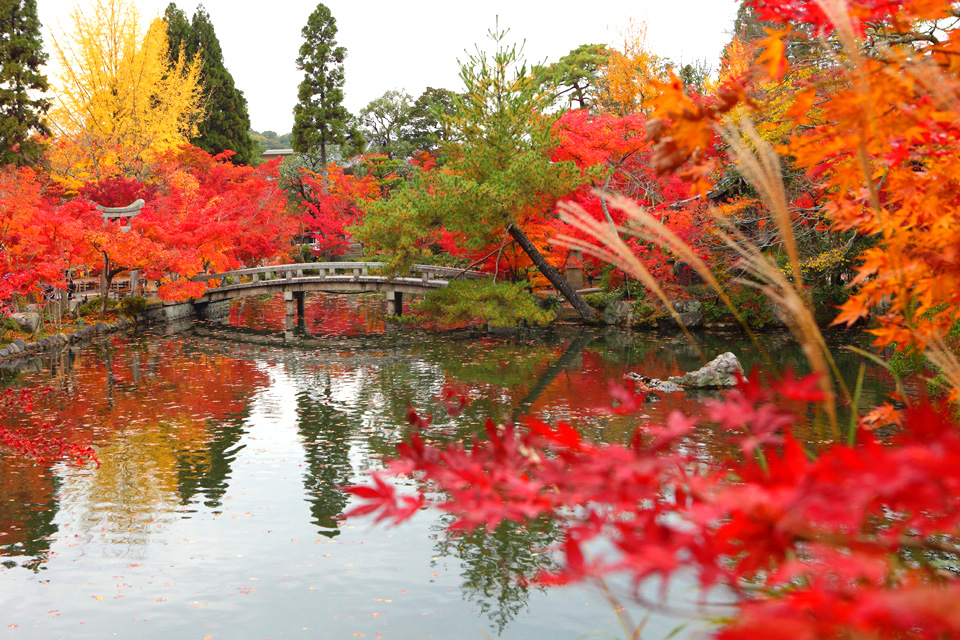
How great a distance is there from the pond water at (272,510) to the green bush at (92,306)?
4.08 m

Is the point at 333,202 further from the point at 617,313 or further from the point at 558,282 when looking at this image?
the point at 617,313

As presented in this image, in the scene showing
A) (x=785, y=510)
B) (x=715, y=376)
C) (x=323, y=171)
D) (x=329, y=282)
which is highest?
(x=323, y=171)

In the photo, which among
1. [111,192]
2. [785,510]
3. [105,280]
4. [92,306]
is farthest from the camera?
[111,192]

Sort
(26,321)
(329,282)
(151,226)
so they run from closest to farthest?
(26,321)
(151,226)
(329,282)

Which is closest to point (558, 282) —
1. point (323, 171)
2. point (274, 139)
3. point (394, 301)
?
point (394, 301)

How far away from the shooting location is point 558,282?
16578 millimetres

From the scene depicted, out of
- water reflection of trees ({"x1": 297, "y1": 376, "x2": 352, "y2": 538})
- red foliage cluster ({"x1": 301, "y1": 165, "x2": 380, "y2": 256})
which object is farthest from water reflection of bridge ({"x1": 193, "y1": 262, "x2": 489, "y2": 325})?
Answer: water reflection of trees ({"x1": 297, "y1": 376, "x2": 352, "y2": 538})

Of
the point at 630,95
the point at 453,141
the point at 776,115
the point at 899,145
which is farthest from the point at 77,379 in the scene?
the point at 630,95

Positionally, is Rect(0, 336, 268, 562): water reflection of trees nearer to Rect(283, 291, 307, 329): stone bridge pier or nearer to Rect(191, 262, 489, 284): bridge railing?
Rect(283, 291, 307, 329): stone bridge pier

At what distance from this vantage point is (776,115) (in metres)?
9.28

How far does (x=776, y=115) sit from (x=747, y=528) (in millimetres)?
9512

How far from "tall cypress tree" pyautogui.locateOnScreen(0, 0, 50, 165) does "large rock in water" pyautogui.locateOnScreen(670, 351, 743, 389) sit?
15629 mm

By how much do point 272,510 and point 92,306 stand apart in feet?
42.9

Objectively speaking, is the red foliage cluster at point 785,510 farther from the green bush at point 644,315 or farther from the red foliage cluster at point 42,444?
the green bush at point 644,315
